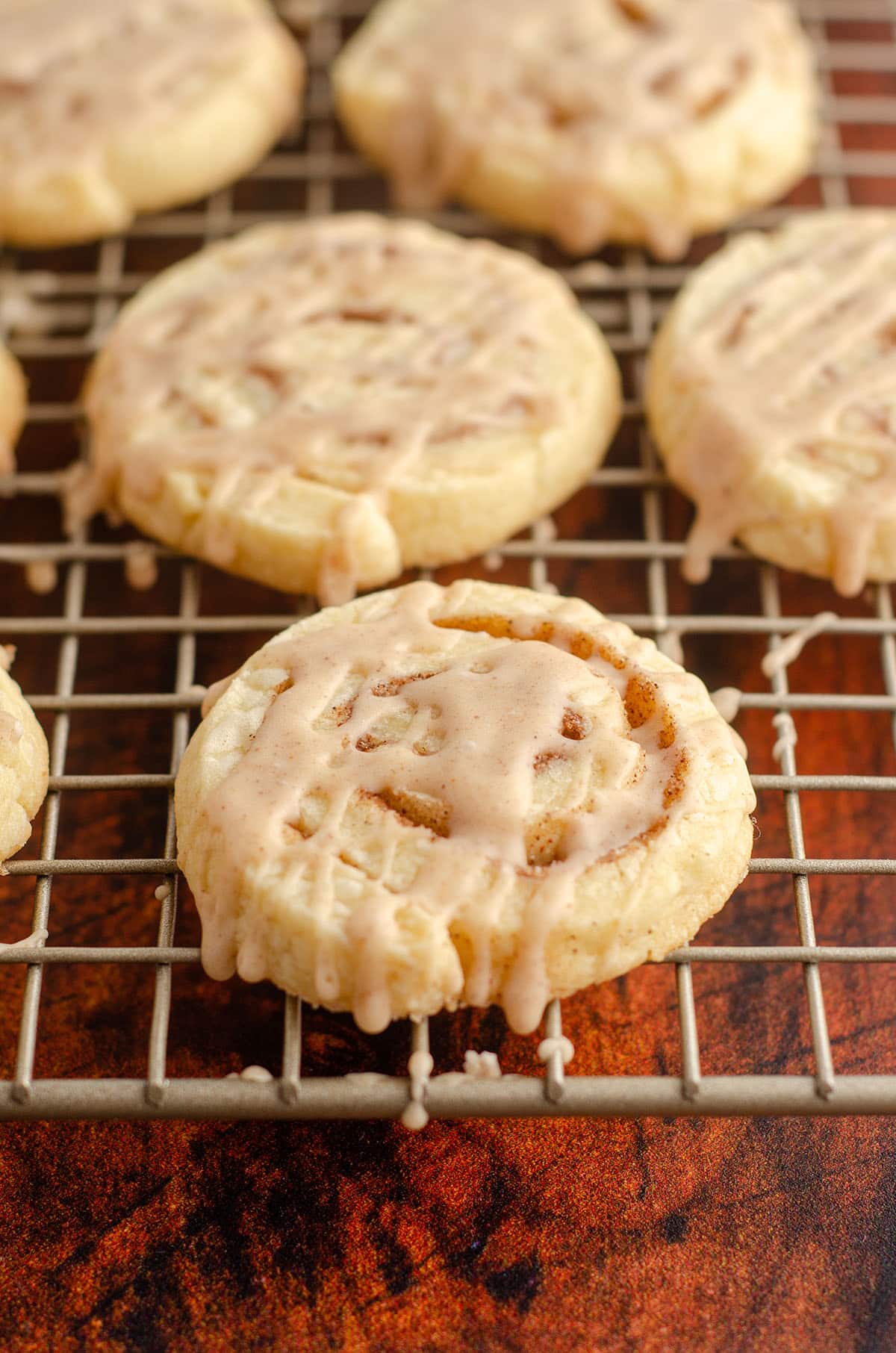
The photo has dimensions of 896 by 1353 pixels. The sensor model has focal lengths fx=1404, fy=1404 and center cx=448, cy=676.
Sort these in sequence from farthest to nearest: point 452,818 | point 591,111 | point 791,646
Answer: point 591,111 < point 791,646 < point 452,818

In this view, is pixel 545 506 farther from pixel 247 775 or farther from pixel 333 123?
pixel 333 123

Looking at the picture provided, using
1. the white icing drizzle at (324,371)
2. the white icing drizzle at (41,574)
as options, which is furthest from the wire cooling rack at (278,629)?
the white icing drizzle at (324,371)

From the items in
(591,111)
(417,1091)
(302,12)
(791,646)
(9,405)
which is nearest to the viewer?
(417,1091)

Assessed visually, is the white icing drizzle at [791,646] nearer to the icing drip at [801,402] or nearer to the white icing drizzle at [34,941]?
the icing drip at [801,402]

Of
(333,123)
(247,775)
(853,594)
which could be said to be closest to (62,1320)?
(247,775)

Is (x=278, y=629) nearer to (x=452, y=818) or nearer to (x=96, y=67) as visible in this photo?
(x=452, y=818)

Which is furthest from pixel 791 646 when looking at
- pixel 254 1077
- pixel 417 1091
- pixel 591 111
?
pixel 591 111

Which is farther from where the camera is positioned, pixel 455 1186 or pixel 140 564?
pixel 140 564
